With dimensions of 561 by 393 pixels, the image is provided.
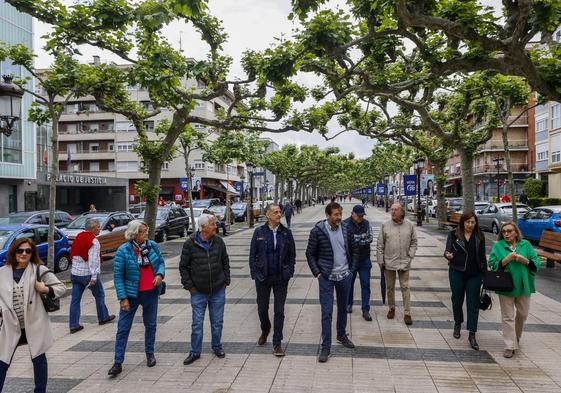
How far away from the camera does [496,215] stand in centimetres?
2264

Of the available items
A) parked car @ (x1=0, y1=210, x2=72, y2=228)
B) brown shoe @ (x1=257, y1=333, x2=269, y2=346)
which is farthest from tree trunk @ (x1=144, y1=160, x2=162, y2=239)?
brown shoe @ (x1=257, y1=333, x2=269, y2=346)

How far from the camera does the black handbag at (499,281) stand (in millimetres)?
5496

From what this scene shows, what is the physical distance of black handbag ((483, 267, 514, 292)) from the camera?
5.50m

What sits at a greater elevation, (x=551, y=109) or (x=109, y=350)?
(x=551, y=109)

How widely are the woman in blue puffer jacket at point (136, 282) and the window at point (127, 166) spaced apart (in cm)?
5167

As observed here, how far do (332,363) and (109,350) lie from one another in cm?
286

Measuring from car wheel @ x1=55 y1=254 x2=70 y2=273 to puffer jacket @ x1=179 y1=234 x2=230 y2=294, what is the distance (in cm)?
922

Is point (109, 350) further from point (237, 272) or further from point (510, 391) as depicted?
point (237, 272)

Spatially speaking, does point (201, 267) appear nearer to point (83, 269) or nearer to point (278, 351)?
point (278, 351)

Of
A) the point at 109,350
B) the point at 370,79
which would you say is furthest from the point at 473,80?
the point at 109,350

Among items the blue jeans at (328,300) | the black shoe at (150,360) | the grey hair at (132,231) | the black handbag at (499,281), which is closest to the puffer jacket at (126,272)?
the grey hair at (132,231)

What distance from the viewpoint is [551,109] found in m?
41.8

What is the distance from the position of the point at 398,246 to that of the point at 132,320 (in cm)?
382

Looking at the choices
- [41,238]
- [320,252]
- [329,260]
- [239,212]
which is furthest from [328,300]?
[239,212]
